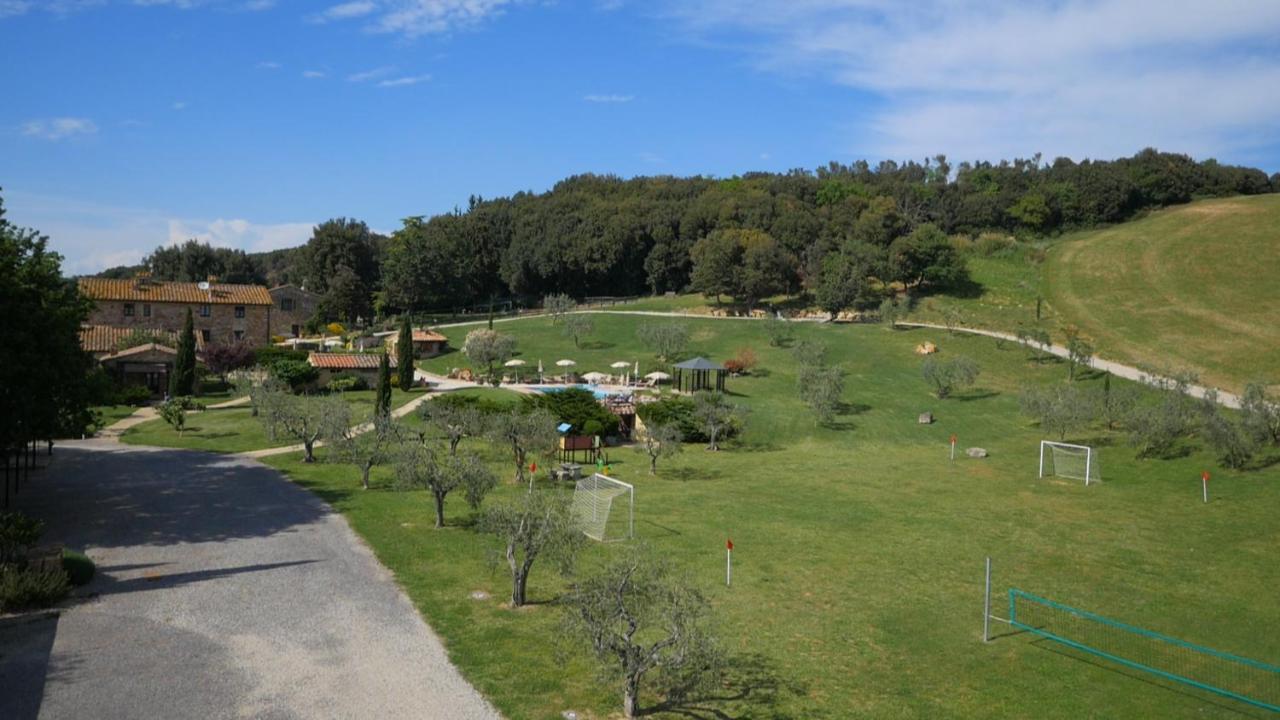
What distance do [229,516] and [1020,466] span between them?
108 feet

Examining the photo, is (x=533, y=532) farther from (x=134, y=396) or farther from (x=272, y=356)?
(x=272, y=356)

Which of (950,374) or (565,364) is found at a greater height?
Result: (950,374)

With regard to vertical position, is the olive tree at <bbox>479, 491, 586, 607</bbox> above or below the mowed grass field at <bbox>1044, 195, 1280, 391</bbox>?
below

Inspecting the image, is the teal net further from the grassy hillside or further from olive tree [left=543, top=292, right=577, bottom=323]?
olive tree [left=543, top=292, right=577, bottom=323]

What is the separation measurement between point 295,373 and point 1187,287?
79551 mm

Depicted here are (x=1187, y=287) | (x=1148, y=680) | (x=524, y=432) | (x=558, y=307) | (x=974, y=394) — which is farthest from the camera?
(x=558, y=307)

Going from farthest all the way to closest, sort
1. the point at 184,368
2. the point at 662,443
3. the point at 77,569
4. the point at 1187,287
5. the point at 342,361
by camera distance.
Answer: the point at 1187,287
the point at 342,361
the point at 184,368
the point at 662,443
the point at 77,569

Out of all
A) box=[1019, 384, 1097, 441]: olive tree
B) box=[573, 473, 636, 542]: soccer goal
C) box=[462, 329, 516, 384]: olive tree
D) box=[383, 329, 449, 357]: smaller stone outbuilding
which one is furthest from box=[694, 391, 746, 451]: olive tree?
box=[383, 329, 449, 357]: smaller stone outbuilding

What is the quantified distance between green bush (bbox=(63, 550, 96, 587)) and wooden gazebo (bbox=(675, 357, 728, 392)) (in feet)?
→ 119

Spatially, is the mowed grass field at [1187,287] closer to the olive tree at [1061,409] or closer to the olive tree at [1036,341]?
the olive tree at [1036,341]

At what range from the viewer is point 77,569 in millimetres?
18156

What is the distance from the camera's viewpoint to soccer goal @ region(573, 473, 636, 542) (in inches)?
934

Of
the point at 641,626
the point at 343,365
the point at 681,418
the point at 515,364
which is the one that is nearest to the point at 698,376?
the point at 681,418

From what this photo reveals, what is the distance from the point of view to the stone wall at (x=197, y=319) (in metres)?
68.8
